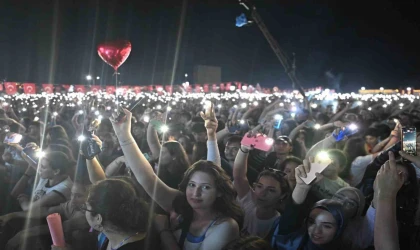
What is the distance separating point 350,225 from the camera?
331 cm

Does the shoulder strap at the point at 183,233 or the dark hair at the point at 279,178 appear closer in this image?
the shoulder strap at the point at 183,233

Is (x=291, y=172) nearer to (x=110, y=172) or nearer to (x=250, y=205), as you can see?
(x=250, y=205)

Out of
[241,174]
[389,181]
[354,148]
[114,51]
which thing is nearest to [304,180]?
[389,181]

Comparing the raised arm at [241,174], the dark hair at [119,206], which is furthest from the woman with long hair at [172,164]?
the dark hair at [119,206]

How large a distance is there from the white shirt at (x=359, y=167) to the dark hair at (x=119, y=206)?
2.87 meters

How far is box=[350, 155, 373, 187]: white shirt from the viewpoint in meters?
4.82

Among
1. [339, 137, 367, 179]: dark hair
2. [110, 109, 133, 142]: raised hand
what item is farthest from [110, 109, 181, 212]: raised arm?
[339, 137, 367, 179]: dark hair

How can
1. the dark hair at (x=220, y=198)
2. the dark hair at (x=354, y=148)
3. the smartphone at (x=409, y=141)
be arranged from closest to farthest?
the smartphone at (x=409, y=141) → the dark hair at (x=220, y=198) → the dark hair at (x=354, y=148)

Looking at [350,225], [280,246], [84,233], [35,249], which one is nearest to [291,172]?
[350,225]

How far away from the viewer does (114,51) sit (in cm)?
585

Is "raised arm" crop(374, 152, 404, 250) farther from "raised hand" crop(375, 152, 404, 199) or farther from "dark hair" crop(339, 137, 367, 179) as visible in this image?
"dark hair" crop(339, 137, 367, 179)

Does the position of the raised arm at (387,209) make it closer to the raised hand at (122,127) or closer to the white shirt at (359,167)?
the raised hand at (122,127)

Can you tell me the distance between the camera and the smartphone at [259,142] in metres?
3.86

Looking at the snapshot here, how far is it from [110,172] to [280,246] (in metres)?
2.66
